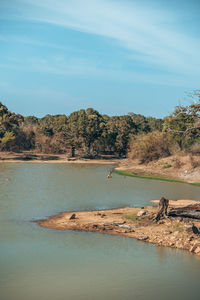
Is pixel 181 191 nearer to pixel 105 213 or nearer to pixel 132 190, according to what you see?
pixel 132 190

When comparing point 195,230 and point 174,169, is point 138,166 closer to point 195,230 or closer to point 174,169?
point 174,169

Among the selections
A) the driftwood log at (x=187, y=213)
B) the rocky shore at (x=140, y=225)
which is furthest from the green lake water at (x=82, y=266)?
the driftwood log at (x=187, y=213)

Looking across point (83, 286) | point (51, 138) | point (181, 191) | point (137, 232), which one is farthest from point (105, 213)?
point (51, 138)

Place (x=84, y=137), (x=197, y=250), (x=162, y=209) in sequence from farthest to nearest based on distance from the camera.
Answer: (x=84, y=137)
(x=162, y=209)
(x=197, y=250)

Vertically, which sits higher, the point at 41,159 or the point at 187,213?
the point at 41,159

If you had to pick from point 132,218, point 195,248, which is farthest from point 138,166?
point 195,248

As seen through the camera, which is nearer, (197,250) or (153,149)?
(197,250)

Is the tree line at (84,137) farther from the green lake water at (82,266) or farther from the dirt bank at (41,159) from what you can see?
the green lake water at (82,266)

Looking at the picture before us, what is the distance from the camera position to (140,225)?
64.6 ft

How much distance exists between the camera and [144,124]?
318ft

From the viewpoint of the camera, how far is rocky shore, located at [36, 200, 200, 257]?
17.1 meters

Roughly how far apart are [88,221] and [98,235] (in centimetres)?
245

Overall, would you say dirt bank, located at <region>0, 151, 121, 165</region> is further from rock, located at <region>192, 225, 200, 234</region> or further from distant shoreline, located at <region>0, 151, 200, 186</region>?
rock, located at <region>192, 225, 200, 234</region>

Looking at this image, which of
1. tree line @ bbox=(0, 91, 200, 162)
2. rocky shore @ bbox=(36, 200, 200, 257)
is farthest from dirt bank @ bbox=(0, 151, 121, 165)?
rocky shore @ bbox=(36, 200, 200, 257)
